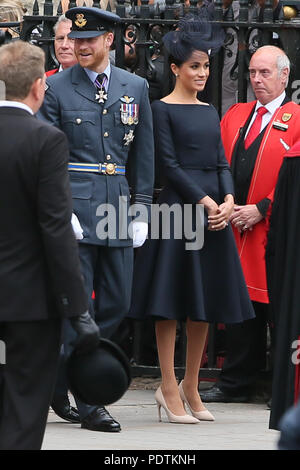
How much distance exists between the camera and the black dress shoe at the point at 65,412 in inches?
271

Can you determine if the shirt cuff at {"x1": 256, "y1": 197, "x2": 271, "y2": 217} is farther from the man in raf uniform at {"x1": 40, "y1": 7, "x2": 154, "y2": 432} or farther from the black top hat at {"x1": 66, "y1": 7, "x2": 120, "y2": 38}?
the black top hat at {"x1": 66, "y1": 7, "x2": 120, "y2": 38}

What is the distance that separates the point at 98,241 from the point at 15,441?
6.96ft

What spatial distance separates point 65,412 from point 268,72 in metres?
2.42

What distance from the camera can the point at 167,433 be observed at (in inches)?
261

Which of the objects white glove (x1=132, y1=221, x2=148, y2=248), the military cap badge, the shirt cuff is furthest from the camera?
the shirt cuff

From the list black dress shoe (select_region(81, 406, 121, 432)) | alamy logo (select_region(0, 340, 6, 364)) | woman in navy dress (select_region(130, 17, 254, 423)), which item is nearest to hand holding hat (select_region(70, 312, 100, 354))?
alamy logo (select_region(0, 340, 6, 364))

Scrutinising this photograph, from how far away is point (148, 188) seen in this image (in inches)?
272

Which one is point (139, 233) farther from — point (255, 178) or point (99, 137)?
point (255, 178)

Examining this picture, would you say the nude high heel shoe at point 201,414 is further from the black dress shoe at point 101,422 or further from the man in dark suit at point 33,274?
the man in dark suit at point 33,274

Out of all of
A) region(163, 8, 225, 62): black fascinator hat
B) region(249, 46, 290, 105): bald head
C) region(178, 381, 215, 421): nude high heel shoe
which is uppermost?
region(163, 8, 225, 62): black fascinator hat

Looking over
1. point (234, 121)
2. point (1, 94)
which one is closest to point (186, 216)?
point (234, 121)

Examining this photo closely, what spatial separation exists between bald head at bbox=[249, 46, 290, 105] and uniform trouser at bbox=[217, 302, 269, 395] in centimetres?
132

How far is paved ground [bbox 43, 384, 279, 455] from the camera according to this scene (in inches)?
241
